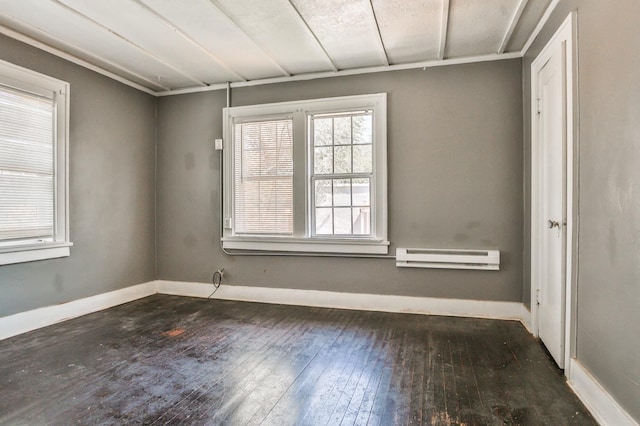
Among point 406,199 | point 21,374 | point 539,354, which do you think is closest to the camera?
point 21,374

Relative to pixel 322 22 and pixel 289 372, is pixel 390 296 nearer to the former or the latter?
pixel 289 372

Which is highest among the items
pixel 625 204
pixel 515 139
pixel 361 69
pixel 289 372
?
pixel 361 69

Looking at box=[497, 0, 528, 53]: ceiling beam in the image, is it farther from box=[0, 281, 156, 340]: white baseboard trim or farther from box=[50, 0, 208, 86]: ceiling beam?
box=[0, 281, 156, 340]: white baseboard trim

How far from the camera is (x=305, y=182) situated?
398 cm

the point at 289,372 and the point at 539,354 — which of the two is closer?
the point at 289,372

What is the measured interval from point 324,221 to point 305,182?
49 cm

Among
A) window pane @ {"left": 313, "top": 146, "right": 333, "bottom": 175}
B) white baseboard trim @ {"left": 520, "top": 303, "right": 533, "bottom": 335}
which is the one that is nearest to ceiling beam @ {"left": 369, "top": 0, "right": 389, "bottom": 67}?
window pane @ {"left": 313, "top": 146, "right": 333, "bottom": 175}

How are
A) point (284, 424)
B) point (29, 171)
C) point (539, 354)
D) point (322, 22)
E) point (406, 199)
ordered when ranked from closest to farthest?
1. point (284, 424)
2. point (539, 354)
3. point (322, 22)
4. point (29, 171)
5. point (406, 199)

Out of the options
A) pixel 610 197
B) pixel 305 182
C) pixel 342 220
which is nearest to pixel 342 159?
pixel 305 182

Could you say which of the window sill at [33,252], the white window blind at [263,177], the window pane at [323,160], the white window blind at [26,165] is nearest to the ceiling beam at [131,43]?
the white window blind at [263,177]

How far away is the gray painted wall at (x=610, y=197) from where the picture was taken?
5.15 ft

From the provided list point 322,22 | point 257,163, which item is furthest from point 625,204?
point 257,163

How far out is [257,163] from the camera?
4.18m

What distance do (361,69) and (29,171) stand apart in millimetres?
3299
